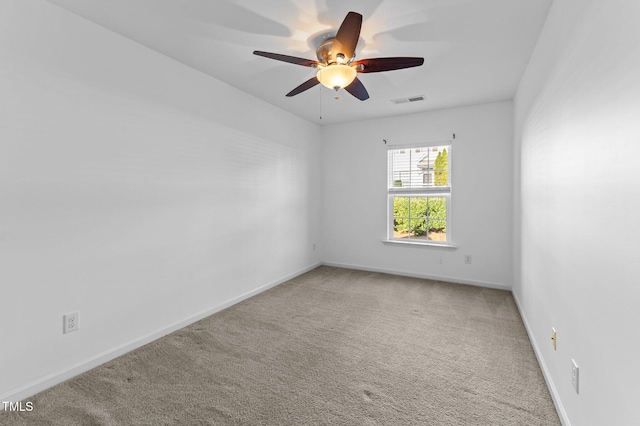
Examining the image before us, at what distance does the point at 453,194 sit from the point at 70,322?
14.6 feet

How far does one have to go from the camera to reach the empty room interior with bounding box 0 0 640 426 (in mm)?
1337

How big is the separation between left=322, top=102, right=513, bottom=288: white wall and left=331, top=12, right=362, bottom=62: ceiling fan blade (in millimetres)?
2755

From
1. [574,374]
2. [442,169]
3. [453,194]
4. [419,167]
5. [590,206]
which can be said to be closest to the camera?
[590,206]

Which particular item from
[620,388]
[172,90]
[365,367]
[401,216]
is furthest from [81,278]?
[401,216]

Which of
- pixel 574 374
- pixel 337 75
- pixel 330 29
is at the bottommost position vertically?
pixel 574 374

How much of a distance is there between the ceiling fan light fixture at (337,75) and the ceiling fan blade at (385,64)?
9 centimetres

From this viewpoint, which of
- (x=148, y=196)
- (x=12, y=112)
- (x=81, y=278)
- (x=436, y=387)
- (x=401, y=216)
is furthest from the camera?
(x=401, y=216)

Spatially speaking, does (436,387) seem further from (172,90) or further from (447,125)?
(447,125)

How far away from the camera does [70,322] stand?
2.08 meters

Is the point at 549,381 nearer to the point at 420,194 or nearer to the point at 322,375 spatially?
the point at 322,375

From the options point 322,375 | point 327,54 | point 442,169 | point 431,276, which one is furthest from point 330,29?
point 431,276

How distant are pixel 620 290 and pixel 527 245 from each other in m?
1.98

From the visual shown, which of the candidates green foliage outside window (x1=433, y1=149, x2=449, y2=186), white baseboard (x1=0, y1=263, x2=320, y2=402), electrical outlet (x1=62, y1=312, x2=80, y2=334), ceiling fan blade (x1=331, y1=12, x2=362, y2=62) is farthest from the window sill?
electrical outlet (x1=62, y1=312, x2=80, y2=334)

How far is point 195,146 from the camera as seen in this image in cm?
299
